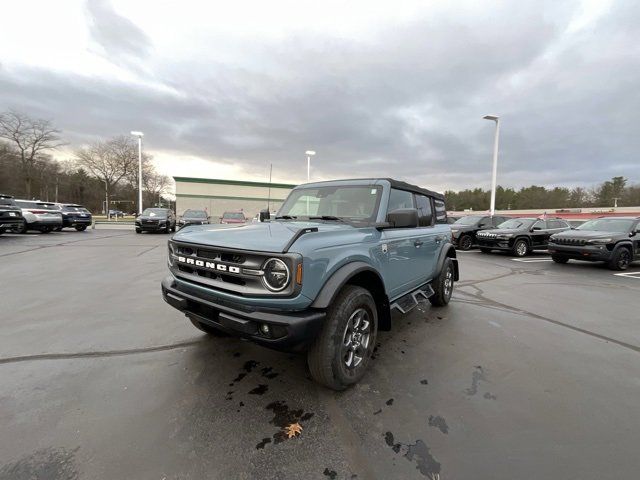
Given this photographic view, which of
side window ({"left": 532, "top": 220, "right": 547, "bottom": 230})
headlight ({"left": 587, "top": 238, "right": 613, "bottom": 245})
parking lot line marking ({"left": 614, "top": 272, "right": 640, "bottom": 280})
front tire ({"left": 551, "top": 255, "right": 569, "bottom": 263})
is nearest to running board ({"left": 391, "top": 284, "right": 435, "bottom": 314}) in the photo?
parking lot line marking ({"left": 614, "top": 272, "right": 640, "bottom": 280})

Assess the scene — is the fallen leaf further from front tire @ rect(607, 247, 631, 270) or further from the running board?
front tire @ rect(607, 247, 631, 270)

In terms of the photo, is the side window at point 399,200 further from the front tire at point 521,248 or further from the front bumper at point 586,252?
the front tire at point 521,248

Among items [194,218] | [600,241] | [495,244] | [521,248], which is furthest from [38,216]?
A: [600,241]

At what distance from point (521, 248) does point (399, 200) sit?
1121 centimetres

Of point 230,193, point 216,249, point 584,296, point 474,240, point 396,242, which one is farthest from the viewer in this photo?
point 230,193

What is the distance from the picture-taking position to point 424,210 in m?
4.73

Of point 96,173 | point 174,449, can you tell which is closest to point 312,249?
point 174,449

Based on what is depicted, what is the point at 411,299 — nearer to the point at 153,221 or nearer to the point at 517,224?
the point at 517,224

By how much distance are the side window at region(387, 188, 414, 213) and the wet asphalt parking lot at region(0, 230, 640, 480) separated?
1.62 metres

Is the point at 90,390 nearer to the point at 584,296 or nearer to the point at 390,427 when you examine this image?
the point at 390,427

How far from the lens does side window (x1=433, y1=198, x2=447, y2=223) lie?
212 inches

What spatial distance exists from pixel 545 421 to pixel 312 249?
7.27 feet

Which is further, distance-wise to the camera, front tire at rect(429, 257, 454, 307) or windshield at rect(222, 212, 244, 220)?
windshield at rect(222, 212, 244, 220)

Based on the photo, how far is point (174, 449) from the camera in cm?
207
